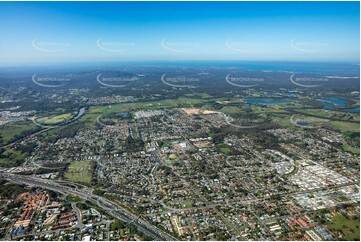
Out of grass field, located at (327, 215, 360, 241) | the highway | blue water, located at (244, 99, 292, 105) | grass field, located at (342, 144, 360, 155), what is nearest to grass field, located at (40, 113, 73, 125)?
the highway

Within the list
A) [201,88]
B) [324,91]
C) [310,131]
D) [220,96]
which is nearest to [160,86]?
[201,88]

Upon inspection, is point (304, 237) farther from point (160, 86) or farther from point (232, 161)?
point (160, 86)

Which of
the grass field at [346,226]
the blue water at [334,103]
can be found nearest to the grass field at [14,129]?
the grass field at [346,226]

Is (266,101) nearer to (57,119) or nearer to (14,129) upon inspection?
(57,119)

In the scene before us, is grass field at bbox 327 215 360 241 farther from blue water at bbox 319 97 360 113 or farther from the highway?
blue water at bbox 319 97 360 113

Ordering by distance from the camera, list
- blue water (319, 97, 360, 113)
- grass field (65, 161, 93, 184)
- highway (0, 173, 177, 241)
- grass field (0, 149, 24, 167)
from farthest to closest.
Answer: blue water (319, 97, 360, 113), grass field (0, 149, 24, 167), grass field (65, 161, 93, 184), highway (0, 173, 177, 241)

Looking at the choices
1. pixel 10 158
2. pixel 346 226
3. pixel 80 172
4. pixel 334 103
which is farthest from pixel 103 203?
pixel 334 103
